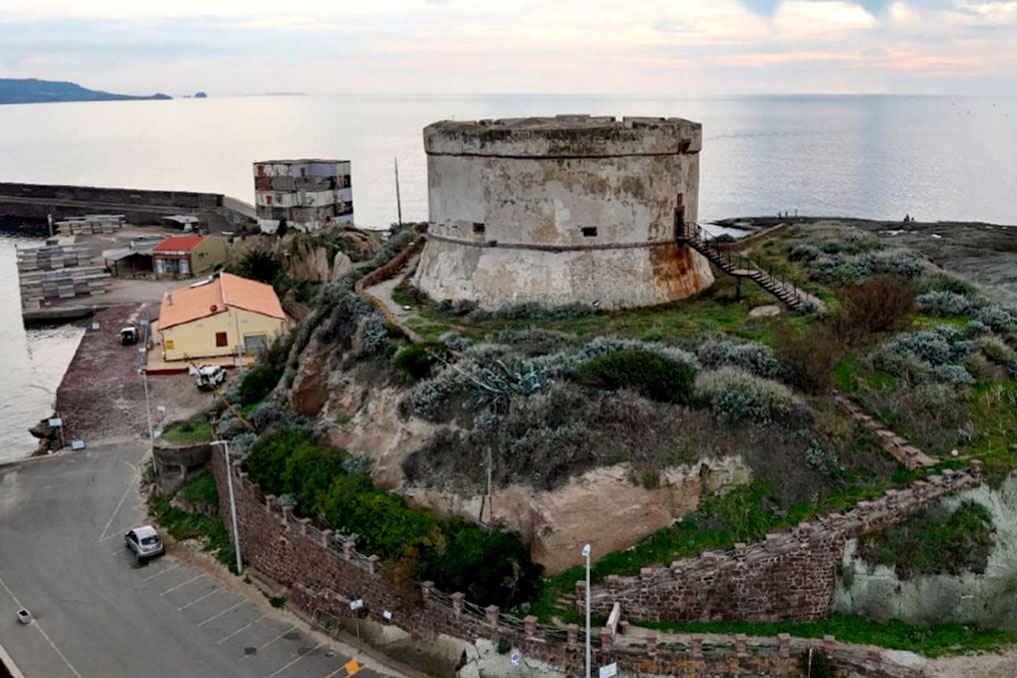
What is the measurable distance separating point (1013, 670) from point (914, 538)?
305cm

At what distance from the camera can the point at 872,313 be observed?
25.6 m

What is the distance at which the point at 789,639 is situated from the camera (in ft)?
58.4

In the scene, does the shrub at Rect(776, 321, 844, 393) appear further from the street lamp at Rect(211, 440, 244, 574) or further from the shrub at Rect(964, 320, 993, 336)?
the street lamp at Rect(211, 440, 244, 574)

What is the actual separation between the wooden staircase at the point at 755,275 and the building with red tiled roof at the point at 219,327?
73.8 ft

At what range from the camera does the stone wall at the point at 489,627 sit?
17.7 meters

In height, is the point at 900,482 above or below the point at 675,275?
below

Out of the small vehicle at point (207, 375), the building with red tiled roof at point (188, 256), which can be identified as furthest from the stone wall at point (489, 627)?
A: the building with red tiled roof at point (188, 256)

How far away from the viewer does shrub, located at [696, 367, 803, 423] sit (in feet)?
69.0

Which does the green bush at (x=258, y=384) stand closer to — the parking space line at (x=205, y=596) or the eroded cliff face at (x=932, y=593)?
the parking space line at (x=205, y=596)

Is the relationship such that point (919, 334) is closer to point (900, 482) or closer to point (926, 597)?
point (900, 482)

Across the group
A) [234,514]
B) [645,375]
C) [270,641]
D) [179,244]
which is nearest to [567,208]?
[645,375]

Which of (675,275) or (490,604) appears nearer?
(490,604)

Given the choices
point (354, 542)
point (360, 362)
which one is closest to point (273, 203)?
point (360, 362)

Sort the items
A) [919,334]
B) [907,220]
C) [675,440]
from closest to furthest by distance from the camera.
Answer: [675,440]
[919,334]
[907,220]
